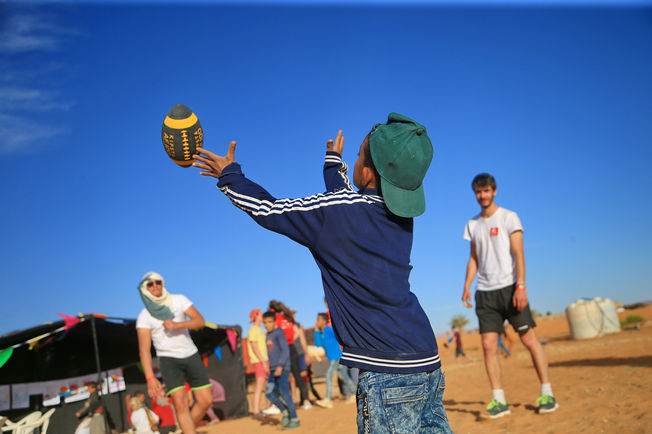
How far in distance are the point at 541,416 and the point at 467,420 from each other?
87cm

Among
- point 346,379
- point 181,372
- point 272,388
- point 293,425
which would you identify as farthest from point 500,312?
point 346,379

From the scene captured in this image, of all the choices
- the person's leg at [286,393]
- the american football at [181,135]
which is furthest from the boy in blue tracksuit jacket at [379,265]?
the person's leg at [286,393]

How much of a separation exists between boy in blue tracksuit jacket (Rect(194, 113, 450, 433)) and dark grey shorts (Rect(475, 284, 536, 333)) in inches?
158

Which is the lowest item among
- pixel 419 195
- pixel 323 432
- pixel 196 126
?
pixel 323 432

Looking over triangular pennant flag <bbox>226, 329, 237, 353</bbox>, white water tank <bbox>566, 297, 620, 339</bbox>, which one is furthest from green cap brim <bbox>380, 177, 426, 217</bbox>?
white water tank <bbox>566, 297, 620, 339</bbox>

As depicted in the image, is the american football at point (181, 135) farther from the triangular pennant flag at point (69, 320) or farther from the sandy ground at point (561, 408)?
the triangular pennant flag at point (69, 320)

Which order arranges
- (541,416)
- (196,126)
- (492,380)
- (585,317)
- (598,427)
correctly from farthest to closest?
(585,317), (492,380), (541,416), (598,427), (196,126)

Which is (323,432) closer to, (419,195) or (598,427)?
(598,427)

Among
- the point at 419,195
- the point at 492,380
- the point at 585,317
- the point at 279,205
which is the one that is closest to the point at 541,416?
the point at 492,380

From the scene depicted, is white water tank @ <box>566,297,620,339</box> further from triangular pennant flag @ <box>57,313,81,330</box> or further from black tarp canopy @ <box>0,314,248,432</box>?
triangular pennant flag @ <box>57,313,81,330</box>

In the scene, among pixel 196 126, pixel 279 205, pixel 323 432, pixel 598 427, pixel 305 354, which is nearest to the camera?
pixel 279 205

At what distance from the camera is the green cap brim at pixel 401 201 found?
260 cm

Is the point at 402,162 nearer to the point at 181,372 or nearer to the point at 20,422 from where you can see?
the point at 181,372

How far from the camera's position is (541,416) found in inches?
230
